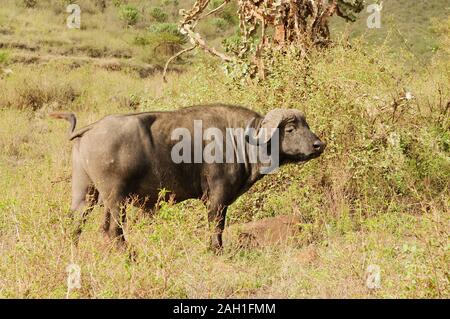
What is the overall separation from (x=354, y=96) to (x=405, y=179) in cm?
116

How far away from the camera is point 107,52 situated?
72.9 feet

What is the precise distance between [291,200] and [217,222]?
1642 millimetres

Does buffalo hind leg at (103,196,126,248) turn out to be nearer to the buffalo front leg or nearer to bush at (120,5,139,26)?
the buffalo front leg

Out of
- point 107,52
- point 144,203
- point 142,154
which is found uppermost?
point 107,52

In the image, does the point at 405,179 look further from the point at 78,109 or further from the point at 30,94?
the point at 30,94

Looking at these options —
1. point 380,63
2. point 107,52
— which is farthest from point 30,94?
point 380,63

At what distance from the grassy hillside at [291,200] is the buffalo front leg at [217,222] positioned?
0.15 metres

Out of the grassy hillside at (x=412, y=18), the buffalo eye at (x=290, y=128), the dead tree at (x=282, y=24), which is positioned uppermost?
the grassy hillside at (x=412, y=18)

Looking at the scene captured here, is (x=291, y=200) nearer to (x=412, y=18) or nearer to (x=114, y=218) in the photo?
(x=114, y=218)
